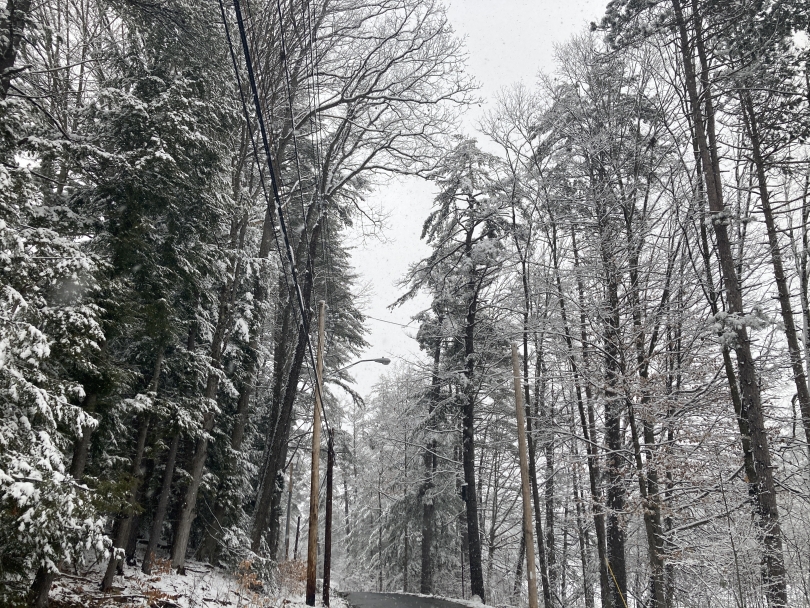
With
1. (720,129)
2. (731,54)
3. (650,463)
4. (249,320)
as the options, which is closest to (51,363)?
(249,320)

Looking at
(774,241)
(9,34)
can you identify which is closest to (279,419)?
(9,34)

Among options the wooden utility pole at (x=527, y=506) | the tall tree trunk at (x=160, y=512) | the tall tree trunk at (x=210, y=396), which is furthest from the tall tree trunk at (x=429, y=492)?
the tall tree trunk at (x=160, y=512)

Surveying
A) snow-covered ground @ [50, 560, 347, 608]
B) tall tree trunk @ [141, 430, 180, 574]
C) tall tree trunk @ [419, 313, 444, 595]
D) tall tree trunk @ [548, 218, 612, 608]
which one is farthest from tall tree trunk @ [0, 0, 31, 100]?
tall tree trunk @ [419, 313, 444, 595]

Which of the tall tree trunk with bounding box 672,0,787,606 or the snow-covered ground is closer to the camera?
the snow-covered ground

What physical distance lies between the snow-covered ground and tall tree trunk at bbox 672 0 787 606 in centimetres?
925

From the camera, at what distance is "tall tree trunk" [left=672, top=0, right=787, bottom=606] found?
318 inches

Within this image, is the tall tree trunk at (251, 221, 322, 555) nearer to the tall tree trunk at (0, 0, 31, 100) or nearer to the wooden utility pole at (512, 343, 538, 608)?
the wooden utility pole at (512, 343, 538, 608)

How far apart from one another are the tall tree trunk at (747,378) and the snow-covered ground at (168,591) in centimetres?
925

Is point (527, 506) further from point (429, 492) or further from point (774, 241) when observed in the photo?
point (429, 492)

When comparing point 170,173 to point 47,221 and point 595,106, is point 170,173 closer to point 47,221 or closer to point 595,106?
point 47,221

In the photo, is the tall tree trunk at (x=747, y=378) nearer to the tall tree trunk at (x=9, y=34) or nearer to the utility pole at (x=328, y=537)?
the utility pole at (x=328, y=537)

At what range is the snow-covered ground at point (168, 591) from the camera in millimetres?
7488

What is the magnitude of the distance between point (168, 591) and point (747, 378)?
452 inches

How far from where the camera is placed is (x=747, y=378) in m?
8.96
